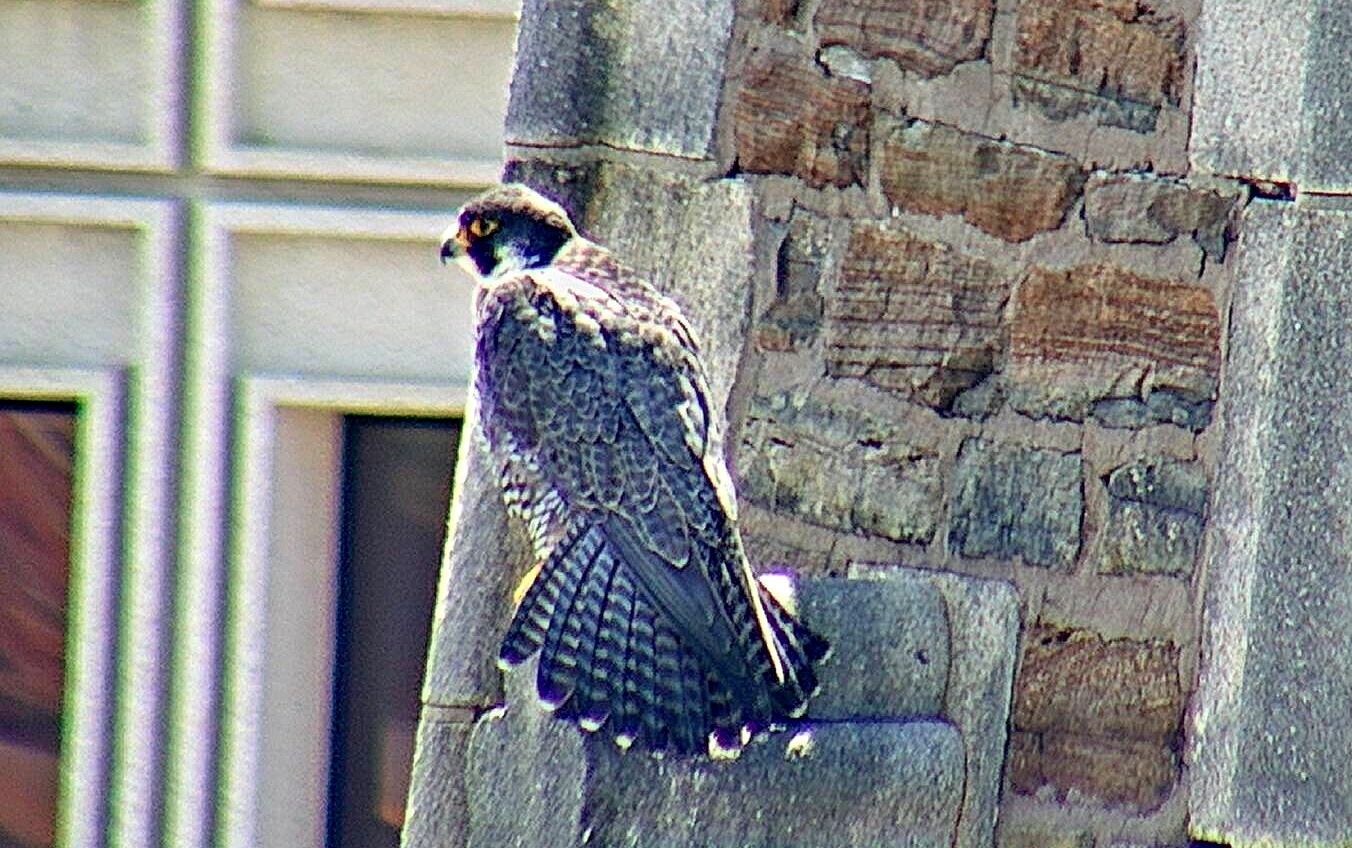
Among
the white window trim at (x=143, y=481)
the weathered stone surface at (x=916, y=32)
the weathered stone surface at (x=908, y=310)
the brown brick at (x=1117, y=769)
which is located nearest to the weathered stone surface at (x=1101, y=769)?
the brown brick at (x=1117, y=769)

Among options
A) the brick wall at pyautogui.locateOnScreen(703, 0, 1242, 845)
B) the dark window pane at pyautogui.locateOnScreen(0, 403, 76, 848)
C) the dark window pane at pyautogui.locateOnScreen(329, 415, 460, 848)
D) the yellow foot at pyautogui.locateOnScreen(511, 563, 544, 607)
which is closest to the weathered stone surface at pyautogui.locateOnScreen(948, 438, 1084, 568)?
the brick wall at pyautogui.locateOnScreen(703, 0, 1242, 845)

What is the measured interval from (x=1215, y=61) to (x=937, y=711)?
35.1 inches

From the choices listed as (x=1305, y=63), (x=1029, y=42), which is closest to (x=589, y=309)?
(x=1029, y=42)

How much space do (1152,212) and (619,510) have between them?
0.80m

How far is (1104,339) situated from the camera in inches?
124

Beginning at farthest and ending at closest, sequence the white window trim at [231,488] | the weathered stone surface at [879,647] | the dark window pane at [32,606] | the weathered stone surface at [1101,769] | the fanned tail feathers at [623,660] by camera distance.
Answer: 1. the dark window pane at [32,606]
2. the white window trim at [231,488]
3. the weathered stone surface at [1101,769]
4. the weathered stone surface at [879,647]
5. the fanned tail feathers at [623,660]

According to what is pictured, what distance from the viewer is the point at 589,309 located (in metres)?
2.94

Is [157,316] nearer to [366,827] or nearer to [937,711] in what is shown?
[366,827]

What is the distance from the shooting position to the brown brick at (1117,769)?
10.4 ft

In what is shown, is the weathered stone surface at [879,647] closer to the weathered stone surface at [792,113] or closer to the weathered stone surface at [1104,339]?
the weathered stone surface at [1104,339]

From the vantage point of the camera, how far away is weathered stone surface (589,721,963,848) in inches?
116

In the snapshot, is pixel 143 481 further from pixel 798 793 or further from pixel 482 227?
pixel 798 793

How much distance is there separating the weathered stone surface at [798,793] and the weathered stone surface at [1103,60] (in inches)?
32.0

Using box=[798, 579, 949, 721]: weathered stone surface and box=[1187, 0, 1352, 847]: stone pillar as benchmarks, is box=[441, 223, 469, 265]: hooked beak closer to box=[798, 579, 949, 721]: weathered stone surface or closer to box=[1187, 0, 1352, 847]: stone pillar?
box=[798, 579, 949, 721]: weathered stone surface
